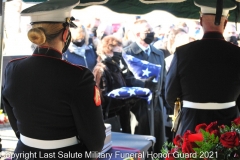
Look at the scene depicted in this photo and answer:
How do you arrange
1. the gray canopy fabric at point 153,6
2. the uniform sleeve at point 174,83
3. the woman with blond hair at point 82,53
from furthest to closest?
the woman with blond hair at point 82,53 → the gray canopy fabric at point 153,6 → the uniform sleeve at point 174,83

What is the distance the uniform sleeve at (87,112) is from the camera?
1427 millimetres

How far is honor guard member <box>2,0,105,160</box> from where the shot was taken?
4.72 feet

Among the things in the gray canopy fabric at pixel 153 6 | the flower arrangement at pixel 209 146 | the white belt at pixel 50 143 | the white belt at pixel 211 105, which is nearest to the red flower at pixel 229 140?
the flower arrangement at pixel 209 146

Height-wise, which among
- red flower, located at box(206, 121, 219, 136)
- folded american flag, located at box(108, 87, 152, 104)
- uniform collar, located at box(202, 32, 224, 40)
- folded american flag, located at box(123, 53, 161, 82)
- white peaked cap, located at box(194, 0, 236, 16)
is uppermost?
white peaked cap, located at box(194, 0, 236, 16)

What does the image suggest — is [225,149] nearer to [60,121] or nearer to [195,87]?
[60,121]

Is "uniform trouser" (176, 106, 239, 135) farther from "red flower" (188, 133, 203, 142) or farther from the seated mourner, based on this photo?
the seated mourner

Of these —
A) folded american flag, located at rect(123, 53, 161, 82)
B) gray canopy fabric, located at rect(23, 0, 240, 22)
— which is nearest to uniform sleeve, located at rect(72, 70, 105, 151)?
gray canopy fabric, located at rect(23, 0, 240, 22)

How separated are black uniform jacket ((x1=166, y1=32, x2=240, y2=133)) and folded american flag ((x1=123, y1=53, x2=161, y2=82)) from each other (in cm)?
168

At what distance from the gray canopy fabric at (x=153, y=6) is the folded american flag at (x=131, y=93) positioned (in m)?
1.49

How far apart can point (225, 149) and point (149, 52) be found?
275 cm

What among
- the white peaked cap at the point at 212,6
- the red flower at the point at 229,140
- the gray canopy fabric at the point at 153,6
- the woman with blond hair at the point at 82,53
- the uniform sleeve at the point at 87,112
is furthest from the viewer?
the woman with blond hair at the point at 82,53

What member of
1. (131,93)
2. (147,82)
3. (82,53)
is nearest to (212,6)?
(147,82)

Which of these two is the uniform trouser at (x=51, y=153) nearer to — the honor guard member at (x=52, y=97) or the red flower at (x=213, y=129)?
the honor guard member at (x=52, y=97)

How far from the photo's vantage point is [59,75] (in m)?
1.45
